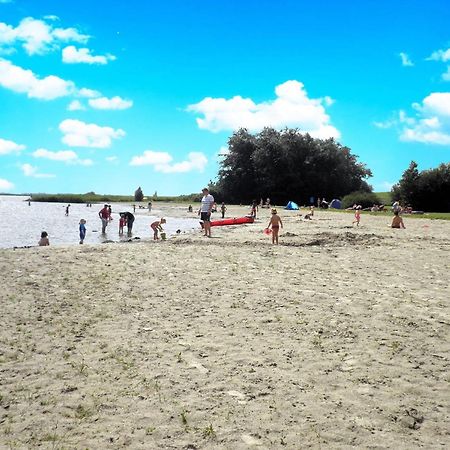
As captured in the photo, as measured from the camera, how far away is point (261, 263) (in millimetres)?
15297

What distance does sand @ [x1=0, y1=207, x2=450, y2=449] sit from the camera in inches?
206

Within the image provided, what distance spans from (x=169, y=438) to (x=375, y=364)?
352cm

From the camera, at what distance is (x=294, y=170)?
305ft

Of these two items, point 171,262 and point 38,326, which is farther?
point 171,262

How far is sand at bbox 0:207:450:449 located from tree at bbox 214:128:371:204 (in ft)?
262

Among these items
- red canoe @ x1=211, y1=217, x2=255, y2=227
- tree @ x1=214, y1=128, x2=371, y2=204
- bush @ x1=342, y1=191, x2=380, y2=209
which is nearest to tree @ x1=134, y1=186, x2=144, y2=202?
tree @ x1=214, y1=128, x2=371, y2=204

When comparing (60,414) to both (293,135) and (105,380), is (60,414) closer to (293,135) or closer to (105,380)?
Result: (105,380)

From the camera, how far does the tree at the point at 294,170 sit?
9206cm

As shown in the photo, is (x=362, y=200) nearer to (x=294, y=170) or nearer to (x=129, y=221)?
(x=294, y=170)

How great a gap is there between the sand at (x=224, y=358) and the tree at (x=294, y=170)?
79842 millimetres

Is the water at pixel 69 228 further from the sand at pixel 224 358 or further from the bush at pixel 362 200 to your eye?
the bush at pixel 362 200

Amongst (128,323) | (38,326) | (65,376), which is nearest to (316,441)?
(65,376)

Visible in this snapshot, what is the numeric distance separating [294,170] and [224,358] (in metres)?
88.0

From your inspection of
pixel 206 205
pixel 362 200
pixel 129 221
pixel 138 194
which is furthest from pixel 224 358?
pixel 138 194
